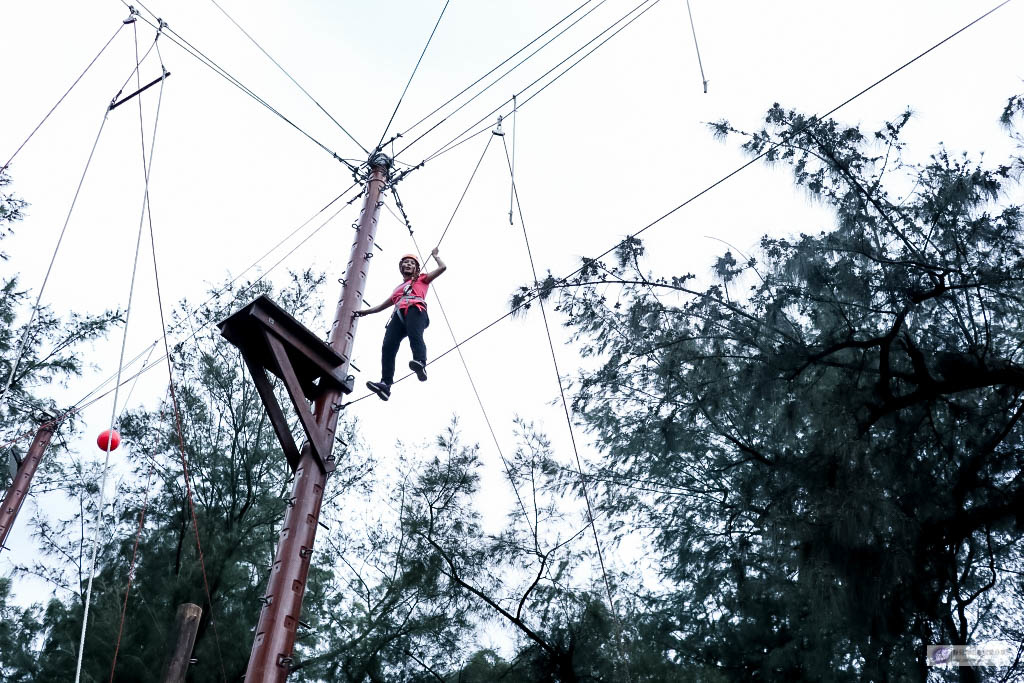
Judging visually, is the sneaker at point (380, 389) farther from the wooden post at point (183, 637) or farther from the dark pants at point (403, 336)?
the wooden post at point (183, 637)

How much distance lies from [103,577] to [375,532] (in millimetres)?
3612

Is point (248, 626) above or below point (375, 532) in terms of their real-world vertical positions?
below

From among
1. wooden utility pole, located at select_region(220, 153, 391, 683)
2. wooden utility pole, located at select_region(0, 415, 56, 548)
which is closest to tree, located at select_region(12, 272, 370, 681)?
wooden utility pole, located at select_region(0, 415, 56, 548)

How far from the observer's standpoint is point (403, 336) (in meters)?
6.09

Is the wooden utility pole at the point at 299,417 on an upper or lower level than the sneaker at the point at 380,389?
lower

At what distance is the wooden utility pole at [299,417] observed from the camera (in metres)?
4.16

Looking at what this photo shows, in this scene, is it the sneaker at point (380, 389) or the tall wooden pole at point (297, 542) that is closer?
the tall wooden pole at point (297, 542)

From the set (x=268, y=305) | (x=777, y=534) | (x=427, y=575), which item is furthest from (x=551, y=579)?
(x=268, y=305)

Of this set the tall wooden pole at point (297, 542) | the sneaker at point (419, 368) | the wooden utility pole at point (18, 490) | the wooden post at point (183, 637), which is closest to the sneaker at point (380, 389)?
the sneaker at point (419, 368)

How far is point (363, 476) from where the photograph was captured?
499 inches

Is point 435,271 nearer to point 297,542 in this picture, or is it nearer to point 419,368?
point 419,368

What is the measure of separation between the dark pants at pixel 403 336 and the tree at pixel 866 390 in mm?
1271

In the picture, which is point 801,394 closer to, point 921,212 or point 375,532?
point 921,212

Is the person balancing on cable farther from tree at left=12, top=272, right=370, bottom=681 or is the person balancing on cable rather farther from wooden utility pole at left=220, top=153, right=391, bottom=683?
tree at left=12, top=272, right=370, bottom=681
